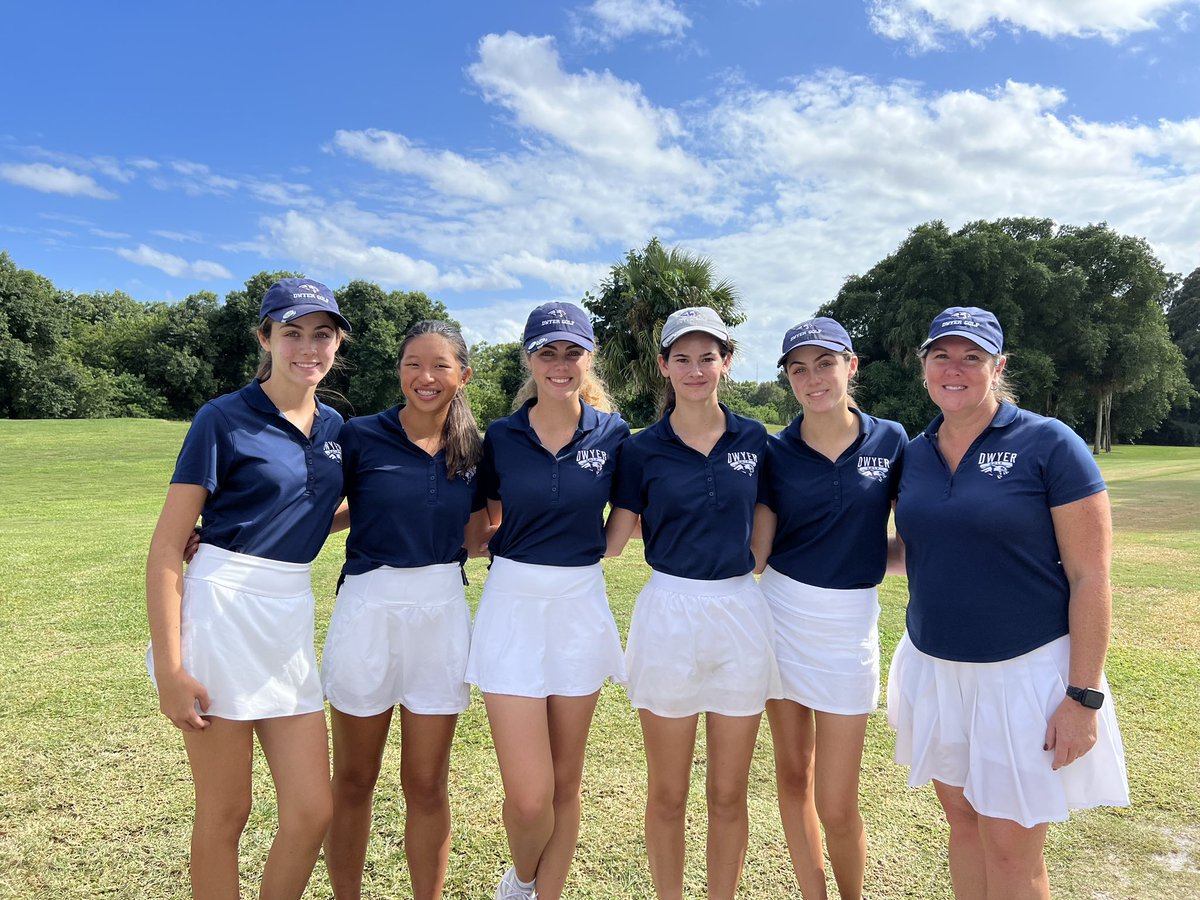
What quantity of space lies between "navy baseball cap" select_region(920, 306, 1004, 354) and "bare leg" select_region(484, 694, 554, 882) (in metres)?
2.25

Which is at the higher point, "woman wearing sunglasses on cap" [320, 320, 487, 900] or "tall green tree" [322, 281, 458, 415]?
"tall green tree" [322, 281, 458, 415]

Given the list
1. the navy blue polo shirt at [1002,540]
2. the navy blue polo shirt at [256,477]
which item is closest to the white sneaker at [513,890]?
the navy blue polo shirt at [256,477]

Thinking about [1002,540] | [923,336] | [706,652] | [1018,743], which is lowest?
[1018,743]

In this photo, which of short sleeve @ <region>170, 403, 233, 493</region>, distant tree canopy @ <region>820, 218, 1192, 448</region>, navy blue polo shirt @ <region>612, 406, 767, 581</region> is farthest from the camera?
distant tree canopy @ <region>820, 218, 1192, 448</region>

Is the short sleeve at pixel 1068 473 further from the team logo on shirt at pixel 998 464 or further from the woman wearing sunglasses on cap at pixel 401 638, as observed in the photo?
the woman wearing sunglasses on cap at pixel 401 638

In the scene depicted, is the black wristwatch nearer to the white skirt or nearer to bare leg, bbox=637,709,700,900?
bare leg, bbox=637,709,700,900

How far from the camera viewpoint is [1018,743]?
2.61 meters

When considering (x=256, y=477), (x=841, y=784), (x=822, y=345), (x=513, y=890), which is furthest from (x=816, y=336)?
(x=513, y=890)

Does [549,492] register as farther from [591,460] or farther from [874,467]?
[874,467]

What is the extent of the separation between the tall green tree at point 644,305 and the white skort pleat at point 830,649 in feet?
77.3

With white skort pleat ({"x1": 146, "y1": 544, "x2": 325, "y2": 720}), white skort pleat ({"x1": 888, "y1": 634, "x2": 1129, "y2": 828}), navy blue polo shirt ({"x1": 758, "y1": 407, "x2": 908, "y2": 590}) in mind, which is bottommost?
white skort pleat ({"x1": 888, "y1": 634, "x2": 1129, "y2": 828})

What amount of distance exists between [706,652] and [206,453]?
212cm

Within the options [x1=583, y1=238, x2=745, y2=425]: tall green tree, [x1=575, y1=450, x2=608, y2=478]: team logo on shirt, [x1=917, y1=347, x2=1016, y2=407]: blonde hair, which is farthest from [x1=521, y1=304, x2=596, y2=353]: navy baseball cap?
[x1=583, y1=238, x2=745, y2=425]: tall green tree

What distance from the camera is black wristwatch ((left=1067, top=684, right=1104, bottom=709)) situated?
2.51 metres
